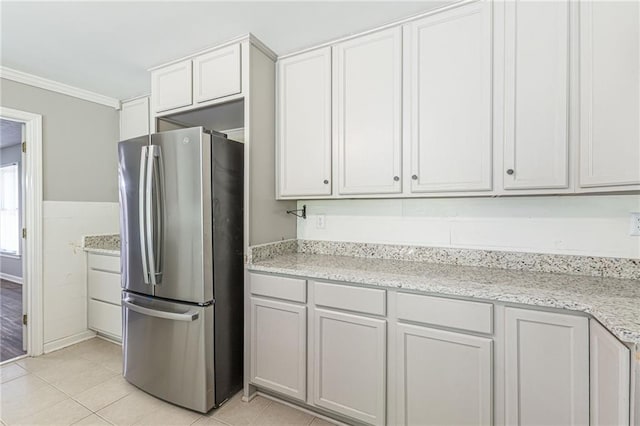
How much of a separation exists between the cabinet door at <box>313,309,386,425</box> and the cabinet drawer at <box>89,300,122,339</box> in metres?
2.11

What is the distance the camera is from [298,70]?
7.27ft

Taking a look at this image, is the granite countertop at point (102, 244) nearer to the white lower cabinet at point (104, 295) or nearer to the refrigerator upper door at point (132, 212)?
the white lower cabinet at point (104, 295)

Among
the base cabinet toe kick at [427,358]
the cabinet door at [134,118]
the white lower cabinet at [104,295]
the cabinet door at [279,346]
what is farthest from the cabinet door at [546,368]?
the cabinet door at [134,118]

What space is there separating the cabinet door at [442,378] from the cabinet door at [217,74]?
6.21 feet

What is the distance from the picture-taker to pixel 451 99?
5.73 feet

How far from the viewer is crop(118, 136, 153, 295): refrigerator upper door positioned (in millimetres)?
2047

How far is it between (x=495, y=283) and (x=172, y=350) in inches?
76.9

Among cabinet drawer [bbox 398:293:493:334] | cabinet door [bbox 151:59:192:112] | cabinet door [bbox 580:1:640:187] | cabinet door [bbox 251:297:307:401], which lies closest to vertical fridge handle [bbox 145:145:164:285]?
cabinet door [bbox 151:59:192:112]

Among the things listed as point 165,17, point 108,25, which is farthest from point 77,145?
point 165,17

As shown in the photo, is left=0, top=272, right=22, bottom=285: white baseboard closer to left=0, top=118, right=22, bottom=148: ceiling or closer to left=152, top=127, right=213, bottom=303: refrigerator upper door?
left=0, top=118, right=22, bottom=148: ceiling

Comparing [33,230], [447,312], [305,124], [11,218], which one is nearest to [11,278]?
[11,218]

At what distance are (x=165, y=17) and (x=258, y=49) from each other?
1.91ft

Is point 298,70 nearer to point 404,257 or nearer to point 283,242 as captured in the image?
point 283,242

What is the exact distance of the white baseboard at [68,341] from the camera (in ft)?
9.04
